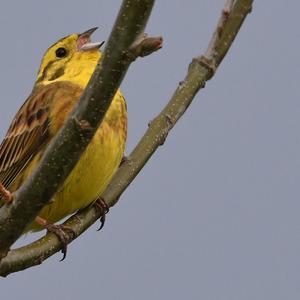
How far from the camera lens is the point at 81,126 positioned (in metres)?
2.82

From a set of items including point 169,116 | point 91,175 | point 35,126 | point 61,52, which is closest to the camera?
point 169,116

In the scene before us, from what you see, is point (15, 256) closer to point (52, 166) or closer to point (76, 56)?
point (52, 166)

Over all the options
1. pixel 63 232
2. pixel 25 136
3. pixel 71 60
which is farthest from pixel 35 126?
pixel 63 232

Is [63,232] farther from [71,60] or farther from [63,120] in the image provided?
[71,60]

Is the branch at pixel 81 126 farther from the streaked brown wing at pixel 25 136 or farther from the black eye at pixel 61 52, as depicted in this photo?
the black eye at pixel 61 52

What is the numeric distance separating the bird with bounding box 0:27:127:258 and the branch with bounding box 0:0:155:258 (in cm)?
107

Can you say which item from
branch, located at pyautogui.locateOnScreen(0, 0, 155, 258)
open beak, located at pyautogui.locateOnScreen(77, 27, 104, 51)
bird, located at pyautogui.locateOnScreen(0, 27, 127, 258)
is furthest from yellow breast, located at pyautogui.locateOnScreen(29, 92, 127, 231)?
branch, located at pyautogui.locateOnScreen(0, 0, 155, 258)

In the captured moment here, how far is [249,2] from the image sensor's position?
4.13 m

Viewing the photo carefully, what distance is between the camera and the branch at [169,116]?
4.14 metres

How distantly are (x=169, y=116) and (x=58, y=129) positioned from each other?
36.7 inches

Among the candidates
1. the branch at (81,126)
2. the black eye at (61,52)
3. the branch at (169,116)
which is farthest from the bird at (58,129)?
the branch at (81,126)

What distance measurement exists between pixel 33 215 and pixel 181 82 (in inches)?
63.5

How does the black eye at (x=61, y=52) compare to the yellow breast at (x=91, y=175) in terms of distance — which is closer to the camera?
the yellow breast at (x=91, y=175)

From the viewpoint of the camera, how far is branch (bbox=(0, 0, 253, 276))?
4.14 metres
